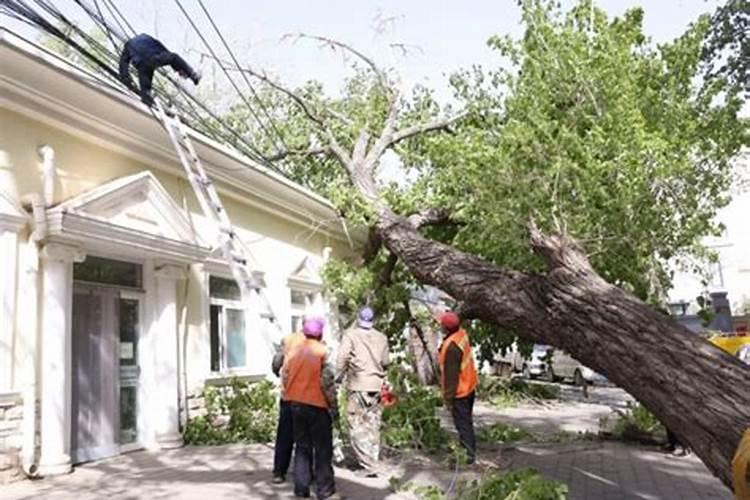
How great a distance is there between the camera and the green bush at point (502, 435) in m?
9.96

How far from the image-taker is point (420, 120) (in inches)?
618

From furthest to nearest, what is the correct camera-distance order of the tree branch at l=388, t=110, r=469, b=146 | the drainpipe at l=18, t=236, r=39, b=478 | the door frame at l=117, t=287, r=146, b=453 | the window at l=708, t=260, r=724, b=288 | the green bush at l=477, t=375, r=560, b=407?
the green bush at l=477, t=375, r=560, b=407, the tree branch at l=388, t=110, r=469, b=146, the window at l=708, t=260, r=724, b=288, the door frame at l=117, t=287, r=146, b=453, the drainpipe at l=18, t=236, r=39, b=478

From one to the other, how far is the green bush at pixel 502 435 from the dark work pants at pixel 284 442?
3.97 metres

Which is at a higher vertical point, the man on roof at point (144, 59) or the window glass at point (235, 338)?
the man on roof at point (144, 59)

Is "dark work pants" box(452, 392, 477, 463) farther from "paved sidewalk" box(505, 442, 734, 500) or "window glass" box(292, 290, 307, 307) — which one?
"window glass" box(292, 290, 307, 307)

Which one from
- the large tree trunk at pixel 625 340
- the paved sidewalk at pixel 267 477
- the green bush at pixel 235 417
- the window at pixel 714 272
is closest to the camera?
the large tree trunk at pixel 625 340

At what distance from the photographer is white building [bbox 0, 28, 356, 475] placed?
701 cm

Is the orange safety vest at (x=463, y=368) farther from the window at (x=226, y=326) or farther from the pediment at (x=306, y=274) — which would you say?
the pediment at (x=306, y=274)

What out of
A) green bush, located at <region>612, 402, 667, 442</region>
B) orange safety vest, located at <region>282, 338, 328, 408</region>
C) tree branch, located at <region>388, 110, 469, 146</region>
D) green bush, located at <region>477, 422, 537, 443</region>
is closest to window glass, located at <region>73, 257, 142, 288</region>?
orange safety vest, located at <region>282, 338, 328, 408</region>

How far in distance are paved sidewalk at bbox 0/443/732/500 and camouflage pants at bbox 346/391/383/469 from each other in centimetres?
26

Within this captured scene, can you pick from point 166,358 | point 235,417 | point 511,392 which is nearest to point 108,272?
point 166,358

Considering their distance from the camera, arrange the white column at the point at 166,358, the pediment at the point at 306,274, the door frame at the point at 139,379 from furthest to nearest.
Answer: the pediment at the point at 306,274, the white column at the point at 166,358, the door frame at the point at 139,379

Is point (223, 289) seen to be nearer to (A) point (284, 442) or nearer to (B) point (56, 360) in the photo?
(B) point (56, 360)

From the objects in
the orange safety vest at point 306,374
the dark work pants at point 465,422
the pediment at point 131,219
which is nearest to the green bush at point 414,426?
the dark work pants at point 465,422
